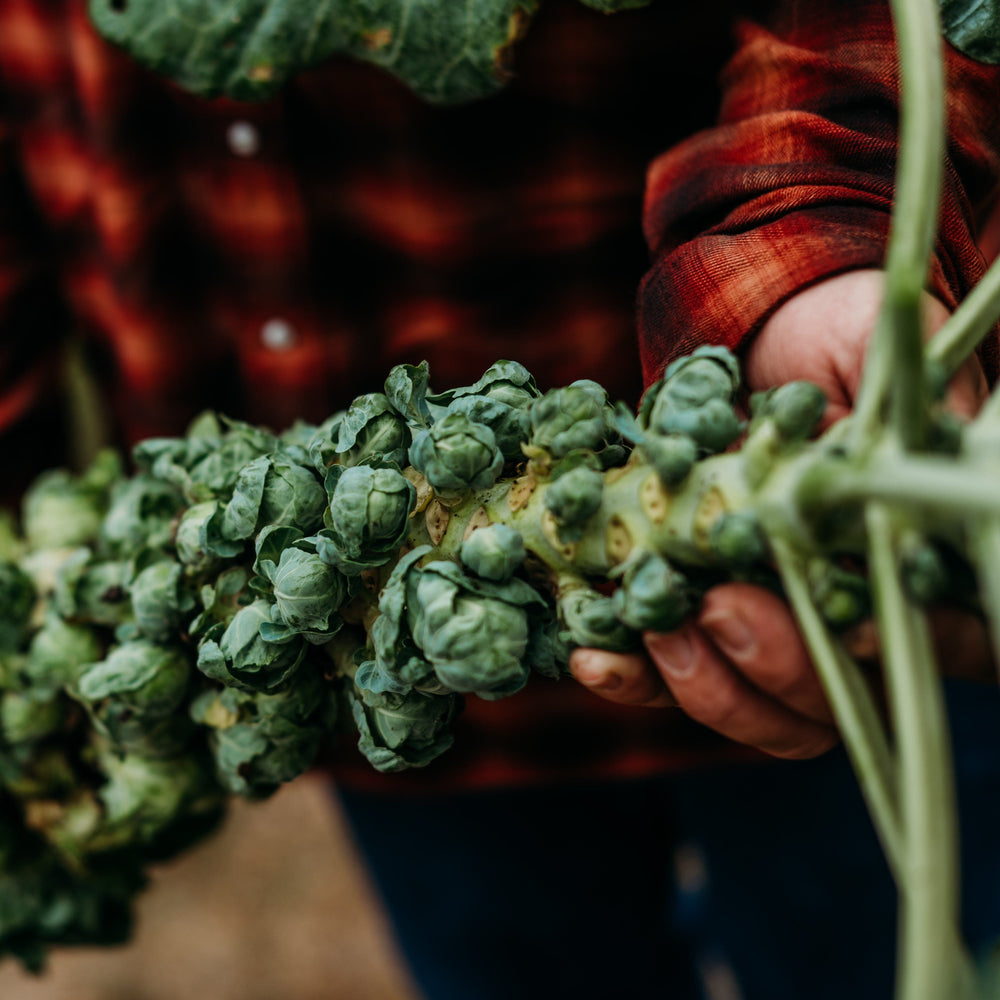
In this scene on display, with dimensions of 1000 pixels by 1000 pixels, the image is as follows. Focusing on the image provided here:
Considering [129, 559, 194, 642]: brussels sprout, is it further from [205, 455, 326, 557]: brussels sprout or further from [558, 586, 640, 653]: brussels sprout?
[558, 586, 640, 653]: brussels sprout

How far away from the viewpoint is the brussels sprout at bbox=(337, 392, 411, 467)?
71 cm

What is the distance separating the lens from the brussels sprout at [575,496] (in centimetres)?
62

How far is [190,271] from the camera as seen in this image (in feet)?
4.44

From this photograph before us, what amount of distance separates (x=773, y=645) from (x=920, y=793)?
130 mm

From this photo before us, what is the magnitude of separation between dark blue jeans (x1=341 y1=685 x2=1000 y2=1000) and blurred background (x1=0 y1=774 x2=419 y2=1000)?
0.87 metres

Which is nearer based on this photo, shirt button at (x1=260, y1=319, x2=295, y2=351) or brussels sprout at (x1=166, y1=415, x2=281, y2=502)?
brussels sprout at (x1=166, y1=415, x2=281, y2=502)

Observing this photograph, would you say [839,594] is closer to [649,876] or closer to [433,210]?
[433,210]

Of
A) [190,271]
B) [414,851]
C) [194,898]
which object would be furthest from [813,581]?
[194,898]

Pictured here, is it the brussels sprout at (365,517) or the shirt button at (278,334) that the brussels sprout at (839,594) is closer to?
the brussels sprout at (365,517)

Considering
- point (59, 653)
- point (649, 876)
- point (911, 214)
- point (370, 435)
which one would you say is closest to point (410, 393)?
point (370, 435)

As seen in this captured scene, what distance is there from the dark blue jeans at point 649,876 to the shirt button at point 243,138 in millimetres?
1046

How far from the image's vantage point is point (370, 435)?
2.35ft

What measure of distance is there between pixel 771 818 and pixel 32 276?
1568mm

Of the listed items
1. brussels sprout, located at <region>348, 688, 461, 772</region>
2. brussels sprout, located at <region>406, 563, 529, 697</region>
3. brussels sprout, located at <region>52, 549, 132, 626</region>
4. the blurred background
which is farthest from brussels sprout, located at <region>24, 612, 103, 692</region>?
the blurred background
